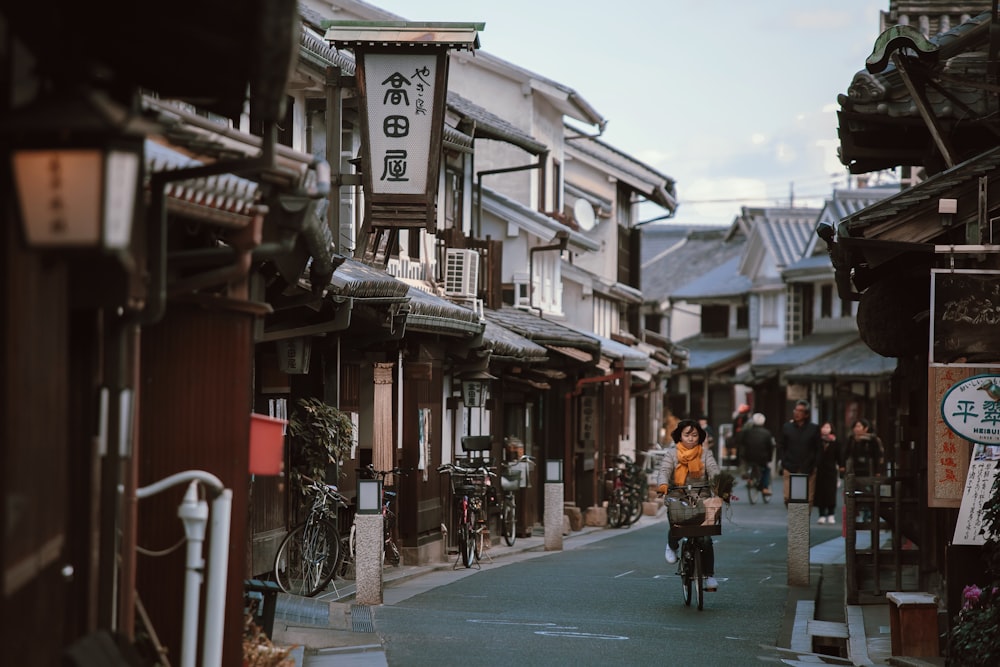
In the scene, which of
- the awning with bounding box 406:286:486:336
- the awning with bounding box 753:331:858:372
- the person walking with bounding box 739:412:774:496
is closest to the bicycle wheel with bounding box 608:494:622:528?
the person walking with bounding box 739:412:774:496

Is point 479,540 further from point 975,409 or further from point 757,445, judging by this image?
point 757,445

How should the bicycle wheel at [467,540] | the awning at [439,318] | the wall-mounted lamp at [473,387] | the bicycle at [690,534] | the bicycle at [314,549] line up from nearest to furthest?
the bicycle at [690,534] < the bicycle at [314,549] < the awning at [439,318] < the bicycle wheel at [467,540] < the wall-mounted lamp at [473,387]

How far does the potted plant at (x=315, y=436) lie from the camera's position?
678 inches

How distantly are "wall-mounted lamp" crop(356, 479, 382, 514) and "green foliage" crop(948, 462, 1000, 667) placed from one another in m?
6.90

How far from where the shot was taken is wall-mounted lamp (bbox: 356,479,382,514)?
16.6m

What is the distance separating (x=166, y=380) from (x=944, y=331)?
21.2ft

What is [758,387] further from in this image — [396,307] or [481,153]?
[396,307]

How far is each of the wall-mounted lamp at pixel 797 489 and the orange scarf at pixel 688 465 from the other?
2425 millimetres

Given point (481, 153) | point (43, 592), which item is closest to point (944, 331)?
point (43, 592)

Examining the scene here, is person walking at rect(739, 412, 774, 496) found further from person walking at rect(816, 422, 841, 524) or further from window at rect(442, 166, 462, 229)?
window at rect(442, 166, 462, 229)

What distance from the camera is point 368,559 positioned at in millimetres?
16531

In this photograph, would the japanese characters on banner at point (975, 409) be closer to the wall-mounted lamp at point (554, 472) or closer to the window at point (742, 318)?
the wall-mounted lamp at point (554, 472)

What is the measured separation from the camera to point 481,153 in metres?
37.9

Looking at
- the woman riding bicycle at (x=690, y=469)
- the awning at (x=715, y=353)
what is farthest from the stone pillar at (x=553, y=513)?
the awning at (x=715, y=353)
